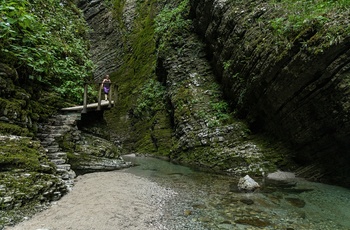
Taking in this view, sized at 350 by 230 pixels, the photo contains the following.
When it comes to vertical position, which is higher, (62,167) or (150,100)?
(150,100)

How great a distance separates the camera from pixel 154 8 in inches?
1133

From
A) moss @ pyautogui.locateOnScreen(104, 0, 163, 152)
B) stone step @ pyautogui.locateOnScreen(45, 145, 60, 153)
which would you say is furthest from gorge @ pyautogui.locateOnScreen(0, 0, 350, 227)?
moss @ pyautogui.locateOnScreen(104, 0, 163, 152)

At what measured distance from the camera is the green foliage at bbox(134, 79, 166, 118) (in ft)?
69.0

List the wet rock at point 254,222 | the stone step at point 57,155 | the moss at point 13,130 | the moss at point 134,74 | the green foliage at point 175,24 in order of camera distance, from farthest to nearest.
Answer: the moss at point 134,74, the green foliage at point 175,24, the stone step at point 57,155, the moss at point 13,130, the wet rock at point 254,222

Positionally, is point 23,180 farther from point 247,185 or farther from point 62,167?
point 247,185

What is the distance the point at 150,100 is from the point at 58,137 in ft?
41.4

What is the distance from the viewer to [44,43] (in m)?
10.8

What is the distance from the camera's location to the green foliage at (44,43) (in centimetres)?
786

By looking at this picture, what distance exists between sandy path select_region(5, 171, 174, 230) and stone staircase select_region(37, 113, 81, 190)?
1.48ft

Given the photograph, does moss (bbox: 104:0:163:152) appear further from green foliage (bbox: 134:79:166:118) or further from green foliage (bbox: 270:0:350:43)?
green foliage (bbox: 270:0:350:43)

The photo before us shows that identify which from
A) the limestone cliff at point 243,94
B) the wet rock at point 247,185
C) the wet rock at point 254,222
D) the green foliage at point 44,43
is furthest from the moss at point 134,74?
the wet rock at point 254,222

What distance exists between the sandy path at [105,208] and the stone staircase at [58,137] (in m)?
0.45

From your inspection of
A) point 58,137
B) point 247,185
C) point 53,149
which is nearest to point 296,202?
point 247,185

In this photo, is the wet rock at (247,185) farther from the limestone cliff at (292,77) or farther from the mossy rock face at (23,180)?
the mossy rock face at (23,180)
